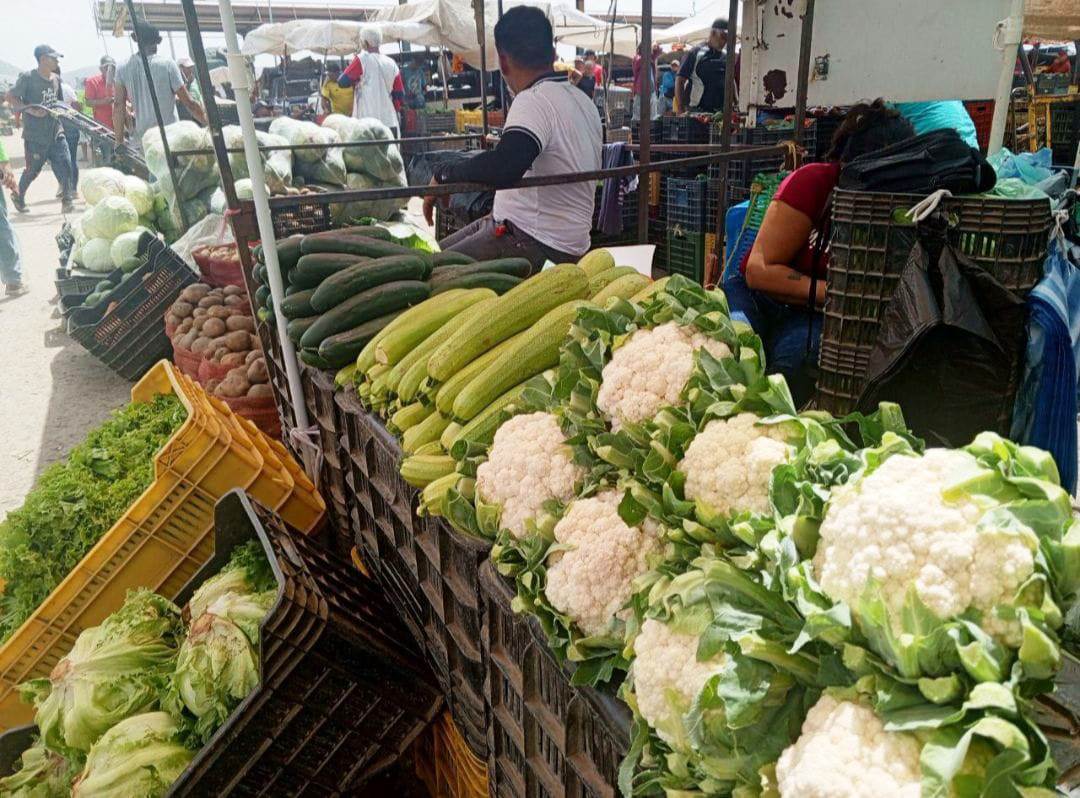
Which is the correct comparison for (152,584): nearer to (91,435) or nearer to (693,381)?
(91,435)

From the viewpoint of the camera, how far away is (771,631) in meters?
0.92

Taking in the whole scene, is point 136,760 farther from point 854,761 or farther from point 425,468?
point 854,761

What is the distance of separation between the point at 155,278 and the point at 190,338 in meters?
1.22

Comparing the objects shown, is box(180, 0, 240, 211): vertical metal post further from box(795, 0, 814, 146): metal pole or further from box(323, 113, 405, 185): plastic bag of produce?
box(323, 113, 405, 185): plastic bag of produce

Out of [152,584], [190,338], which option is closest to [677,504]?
[152,584]

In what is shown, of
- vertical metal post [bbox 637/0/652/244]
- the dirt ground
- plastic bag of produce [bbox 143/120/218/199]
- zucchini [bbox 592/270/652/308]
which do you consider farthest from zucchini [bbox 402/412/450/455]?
plastic bag of produce [bbox 143/120/218/199]

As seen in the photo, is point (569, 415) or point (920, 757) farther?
point (569, 415)

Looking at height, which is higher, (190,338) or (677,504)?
(677,504)

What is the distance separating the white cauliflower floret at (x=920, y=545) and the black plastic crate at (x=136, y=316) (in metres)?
5.67

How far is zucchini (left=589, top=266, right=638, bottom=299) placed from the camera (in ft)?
7.72

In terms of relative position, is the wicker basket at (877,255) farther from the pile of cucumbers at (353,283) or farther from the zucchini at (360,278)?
the zucchini at (360,278)

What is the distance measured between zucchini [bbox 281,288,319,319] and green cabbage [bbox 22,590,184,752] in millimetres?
1242

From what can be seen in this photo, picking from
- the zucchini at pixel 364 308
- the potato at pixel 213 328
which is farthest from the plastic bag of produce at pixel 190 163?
the zucchini at pixel 364 308

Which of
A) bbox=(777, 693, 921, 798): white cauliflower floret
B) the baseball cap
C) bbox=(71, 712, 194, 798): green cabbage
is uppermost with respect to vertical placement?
the baseball cap
